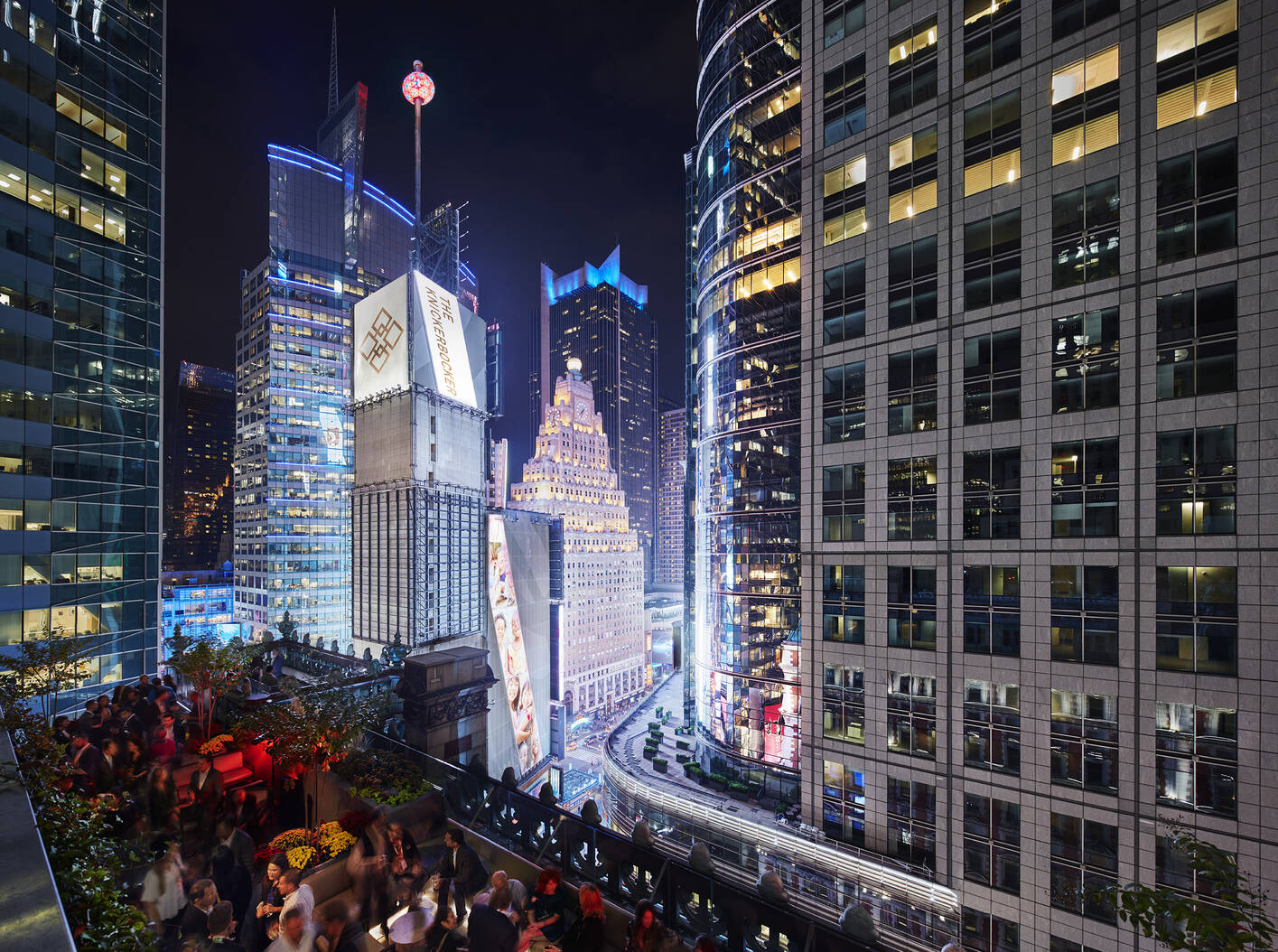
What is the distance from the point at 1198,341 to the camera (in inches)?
707

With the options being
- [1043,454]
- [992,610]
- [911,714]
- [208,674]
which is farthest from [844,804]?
[208,674]

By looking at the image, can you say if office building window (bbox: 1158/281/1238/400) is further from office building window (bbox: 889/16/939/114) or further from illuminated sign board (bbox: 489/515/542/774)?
illuminated sign board (bbox: 489/515/542/774)

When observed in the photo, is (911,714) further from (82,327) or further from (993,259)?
(82,327)

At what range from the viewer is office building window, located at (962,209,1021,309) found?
21438 mm

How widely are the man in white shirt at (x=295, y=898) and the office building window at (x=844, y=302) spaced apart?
26245 millimetres

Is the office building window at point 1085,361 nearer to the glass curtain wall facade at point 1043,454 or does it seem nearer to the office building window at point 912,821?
the glass curtain wall facade at point 1043,454

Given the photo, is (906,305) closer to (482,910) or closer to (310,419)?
(482,910)

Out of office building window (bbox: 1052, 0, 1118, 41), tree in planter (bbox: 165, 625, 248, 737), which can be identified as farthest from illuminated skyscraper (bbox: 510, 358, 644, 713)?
office building window (bbox: 1052, 0, 1118, 41)

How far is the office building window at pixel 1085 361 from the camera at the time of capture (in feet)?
63.8

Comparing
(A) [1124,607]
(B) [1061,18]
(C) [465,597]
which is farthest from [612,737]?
(B) [1061,18]

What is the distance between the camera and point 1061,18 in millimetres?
20562

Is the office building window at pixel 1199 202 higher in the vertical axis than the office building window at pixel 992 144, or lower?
lower

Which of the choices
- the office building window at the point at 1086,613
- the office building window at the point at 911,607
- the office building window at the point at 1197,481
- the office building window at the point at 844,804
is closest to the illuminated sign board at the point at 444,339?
the office building window at the point at 911,607

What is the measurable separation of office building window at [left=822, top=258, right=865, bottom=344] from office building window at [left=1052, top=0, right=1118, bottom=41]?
10.1 m
